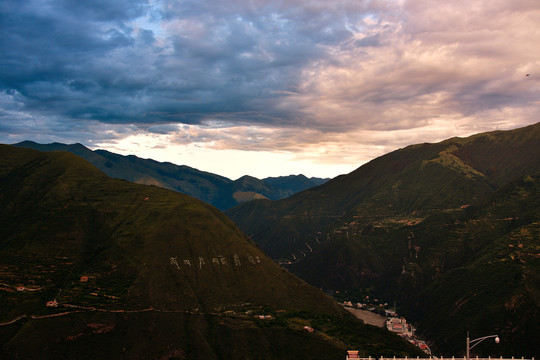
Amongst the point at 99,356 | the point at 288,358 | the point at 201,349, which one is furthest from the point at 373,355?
the point at 99,356

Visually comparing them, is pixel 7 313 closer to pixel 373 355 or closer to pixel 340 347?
pixel 340 347

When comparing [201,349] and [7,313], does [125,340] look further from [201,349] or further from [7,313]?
[7,313]

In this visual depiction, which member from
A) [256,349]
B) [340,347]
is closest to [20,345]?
[256,349]

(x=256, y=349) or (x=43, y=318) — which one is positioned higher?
(x=43, y=318)

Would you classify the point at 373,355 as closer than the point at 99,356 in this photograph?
No

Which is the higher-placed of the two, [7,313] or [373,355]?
[7,313]

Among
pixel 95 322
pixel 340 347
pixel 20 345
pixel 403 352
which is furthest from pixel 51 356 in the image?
pixel 403 352

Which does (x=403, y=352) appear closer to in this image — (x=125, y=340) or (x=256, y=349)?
(x=256, y=349)

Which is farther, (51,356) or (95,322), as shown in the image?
(95,322)
